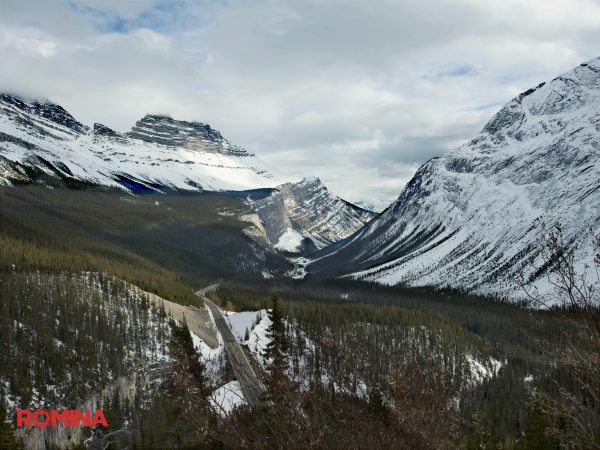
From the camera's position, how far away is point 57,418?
66000 mm

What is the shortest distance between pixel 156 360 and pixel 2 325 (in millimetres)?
28131

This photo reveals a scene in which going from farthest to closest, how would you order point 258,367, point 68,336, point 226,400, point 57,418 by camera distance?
point 68,336 → point 226,400 → point 57,418 → point 258,367

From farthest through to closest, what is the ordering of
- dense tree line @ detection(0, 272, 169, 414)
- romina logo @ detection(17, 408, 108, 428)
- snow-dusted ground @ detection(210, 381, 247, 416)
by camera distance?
dense tree line @ detection(0, 272, 169, 414) → romina logo @ detection(17, 408, 108, 428) → snow-dusted ground @ detection(210, 381, 247, 416)

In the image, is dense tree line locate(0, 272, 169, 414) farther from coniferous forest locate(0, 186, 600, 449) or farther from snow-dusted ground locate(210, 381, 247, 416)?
snow-dusted ground locate(210, 381, 247, 416)

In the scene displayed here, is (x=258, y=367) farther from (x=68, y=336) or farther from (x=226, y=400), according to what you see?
(x=68, y=336)

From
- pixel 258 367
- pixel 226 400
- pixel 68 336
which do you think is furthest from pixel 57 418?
pixel 258 367

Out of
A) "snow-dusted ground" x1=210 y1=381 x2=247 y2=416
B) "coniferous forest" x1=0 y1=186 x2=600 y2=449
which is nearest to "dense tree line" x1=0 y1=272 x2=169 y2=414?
"coniferous forest" x1=0 y1=186 x2=600 y2=449

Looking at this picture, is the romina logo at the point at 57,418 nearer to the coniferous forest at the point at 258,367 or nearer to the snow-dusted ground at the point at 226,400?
the coniferous forest at the point at 258,367

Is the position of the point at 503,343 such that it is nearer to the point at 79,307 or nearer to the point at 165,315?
the point at 165,315

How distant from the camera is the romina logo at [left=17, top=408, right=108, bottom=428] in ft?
198

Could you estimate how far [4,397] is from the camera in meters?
65.8

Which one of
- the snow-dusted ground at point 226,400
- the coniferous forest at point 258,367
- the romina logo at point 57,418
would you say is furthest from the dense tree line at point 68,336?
the snow-dusted ground at point 226,400

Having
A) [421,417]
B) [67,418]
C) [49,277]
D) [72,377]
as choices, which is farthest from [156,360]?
[421,417]

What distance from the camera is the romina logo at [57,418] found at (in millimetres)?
60250
